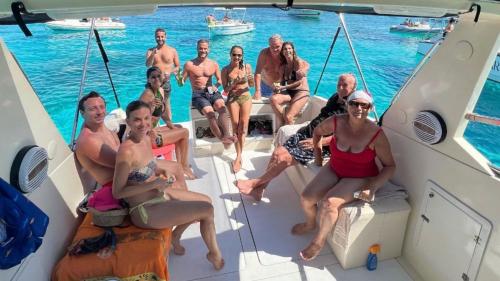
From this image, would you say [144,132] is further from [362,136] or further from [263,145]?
[263,145]

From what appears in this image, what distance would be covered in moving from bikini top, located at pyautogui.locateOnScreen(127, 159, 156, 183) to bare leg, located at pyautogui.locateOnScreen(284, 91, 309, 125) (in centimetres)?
214

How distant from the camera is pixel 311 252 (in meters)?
2.24

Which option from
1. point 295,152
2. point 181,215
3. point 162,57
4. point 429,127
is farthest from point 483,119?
point 162,57

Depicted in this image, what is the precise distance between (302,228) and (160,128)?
177cm

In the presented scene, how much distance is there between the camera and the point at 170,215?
1.91 m

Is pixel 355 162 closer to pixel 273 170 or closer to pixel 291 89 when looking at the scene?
pixel 273 170

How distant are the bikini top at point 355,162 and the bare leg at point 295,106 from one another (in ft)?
4.81

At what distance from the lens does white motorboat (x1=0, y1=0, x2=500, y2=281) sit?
1632 millimetres

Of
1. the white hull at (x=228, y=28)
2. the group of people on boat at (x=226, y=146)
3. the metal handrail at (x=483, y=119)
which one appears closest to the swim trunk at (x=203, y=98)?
the group of people on boat at (x=226, y=146)

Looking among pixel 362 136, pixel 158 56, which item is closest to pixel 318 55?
pixel 158 56

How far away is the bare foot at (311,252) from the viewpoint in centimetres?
223

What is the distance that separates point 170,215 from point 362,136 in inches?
54.9

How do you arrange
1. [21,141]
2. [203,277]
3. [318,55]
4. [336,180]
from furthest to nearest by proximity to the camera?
[318,55] < [336,180] < [203,277] < [21,141]

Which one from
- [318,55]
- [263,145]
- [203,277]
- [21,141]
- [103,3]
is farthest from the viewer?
[318,55]
